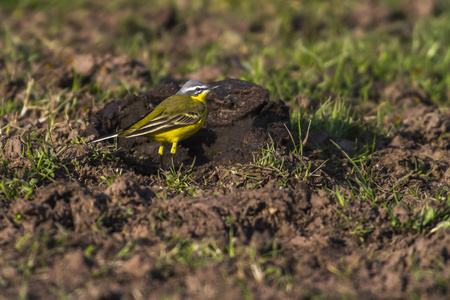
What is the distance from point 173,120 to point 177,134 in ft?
0.51

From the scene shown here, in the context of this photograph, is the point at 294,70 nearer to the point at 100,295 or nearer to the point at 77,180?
the point at 77,180

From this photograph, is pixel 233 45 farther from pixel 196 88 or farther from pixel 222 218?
pixel 222 218

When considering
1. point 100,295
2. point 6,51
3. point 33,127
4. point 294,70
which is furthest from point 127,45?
point 100,295

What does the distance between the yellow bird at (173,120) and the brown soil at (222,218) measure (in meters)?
0.20

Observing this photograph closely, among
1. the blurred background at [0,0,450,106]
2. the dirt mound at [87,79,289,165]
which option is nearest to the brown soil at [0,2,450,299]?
the dirt mound at [87,79,289,165]

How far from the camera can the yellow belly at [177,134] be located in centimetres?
576

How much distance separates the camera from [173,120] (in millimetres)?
5762

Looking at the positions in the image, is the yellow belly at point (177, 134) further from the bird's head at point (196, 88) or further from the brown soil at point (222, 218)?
the bird's head at point (196, 88)

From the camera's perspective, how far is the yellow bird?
5.66 m

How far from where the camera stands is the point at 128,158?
5.80 metres

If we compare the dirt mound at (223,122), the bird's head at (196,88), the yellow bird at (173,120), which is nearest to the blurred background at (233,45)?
the dirt mound at (223,122)

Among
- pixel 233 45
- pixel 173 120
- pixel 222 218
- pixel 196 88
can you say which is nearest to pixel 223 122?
pixel 196 88

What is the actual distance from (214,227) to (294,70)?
5004 mm

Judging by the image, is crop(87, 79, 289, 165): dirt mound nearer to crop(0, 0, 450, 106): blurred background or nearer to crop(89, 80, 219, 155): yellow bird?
crop(89, 80, 219, 155): yellow bird
